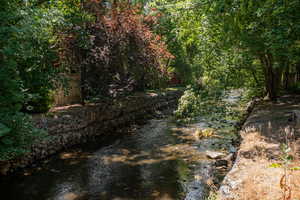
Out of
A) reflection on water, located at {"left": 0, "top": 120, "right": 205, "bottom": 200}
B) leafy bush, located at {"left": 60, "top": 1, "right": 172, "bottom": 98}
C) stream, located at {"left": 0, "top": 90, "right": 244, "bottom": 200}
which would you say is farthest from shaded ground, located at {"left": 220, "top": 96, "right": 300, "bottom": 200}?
leafy bush, located at {"left": 60, "top": 1, "right": 172, "bottom": 98}

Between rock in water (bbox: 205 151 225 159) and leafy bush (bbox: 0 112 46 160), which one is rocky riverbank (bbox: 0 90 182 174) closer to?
leafy bush (bbox: 0 112 46 160)

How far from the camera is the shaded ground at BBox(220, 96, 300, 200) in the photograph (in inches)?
A: 142

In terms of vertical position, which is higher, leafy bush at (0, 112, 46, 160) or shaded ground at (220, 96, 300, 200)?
leafy bush at (0, 112, 46, 160)

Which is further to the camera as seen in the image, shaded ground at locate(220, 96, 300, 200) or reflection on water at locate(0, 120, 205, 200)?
reflection on water at locate(0, 120, 205, 200)

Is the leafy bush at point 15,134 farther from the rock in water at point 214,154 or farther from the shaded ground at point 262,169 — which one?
the rock in water at point 214,154

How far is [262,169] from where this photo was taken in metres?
4.42

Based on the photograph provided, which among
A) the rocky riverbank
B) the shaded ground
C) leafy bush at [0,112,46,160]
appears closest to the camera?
the shaded ground

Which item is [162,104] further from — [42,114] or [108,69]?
[42,114]

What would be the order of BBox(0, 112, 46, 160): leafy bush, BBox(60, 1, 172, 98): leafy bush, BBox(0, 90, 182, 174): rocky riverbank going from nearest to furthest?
BBox(0, 112, 46, 160): leafy bush → BBox(0, 90, 182, 174): rocky riverbank → BBox(60, 1, 172, 98): leafy bush

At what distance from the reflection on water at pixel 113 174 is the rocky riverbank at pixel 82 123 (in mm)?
470

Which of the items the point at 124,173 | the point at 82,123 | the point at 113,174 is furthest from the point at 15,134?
the point at 82,123

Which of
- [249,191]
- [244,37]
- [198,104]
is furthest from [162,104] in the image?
[249,191]

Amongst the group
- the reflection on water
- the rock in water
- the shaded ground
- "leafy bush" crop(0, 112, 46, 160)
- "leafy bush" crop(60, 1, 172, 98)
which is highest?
"leafy bush" crop(60, 1, 172, 98)

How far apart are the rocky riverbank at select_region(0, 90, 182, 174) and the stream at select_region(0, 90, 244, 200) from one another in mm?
420
